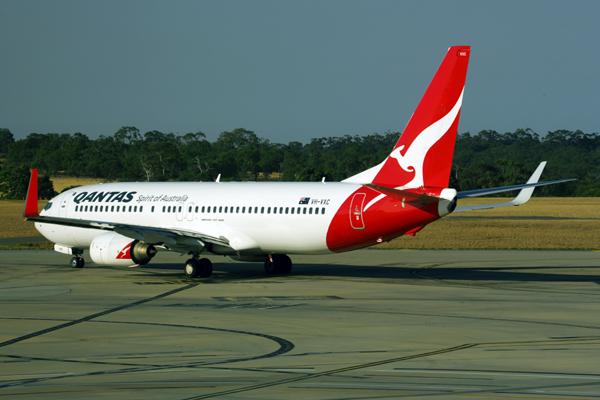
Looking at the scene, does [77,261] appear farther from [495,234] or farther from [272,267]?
[495,234]

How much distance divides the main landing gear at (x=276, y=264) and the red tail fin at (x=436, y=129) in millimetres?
7844

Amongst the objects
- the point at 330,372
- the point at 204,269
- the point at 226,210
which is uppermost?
the point at 226,210

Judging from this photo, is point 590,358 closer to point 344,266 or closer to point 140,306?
point 140,306

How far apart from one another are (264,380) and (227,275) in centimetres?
1962

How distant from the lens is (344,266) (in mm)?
35250

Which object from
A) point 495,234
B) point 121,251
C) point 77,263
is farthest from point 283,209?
point 495,234

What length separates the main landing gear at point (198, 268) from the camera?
1172 inches

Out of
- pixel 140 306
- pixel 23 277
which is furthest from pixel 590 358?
pixel 23 277

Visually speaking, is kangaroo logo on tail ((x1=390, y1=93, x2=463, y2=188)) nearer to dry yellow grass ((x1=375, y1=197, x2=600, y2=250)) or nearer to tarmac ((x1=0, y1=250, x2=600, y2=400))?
tarmac ((x1=0, y1=250, x2=600, y2=400))

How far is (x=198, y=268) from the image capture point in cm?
2981

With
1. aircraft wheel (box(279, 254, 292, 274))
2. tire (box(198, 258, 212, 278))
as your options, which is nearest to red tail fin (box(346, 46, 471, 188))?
aircraft wheel (box(279, 254, 292, 274))

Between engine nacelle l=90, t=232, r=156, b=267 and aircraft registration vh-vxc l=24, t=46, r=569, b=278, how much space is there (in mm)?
43

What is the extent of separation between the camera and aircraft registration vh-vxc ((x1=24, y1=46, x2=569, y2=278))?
25766mm

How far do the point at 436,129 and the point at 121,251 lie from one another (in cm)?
1406
